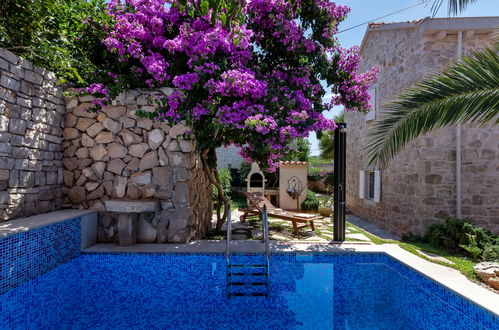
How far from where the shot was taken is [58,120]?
570 cm

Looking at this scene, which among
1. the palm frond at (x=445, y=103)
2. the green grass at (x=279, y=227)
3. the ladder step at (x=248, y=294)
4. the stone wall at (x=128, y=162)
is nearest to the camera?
the palm frond at (x=445, y=103)

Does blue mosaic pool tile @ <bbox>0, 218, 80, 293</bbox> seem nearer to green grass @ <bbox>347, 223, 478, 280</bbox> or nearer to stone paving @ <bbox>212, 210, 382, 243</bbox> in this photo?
stone paving @ <bbox>212, 210, 382, 243</bbox>

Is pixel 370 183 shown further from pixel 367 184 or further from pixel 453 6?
pixel 453 6

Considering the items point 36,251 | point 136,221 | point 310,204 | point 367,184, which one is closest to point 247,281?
point 136,221

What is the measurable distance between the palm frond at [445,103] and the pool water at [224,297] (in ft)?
6.42

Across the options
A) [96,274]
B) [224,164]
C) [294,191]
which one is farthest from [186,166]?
[224,164]

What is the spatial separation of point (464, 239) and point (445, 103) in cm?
348

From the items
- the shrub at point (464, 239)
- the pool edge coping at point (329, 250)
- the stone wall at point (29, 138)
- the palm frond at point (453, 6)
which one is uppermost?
the palm frond at point (453, 6)

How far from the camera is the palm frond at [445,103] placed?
130 inches

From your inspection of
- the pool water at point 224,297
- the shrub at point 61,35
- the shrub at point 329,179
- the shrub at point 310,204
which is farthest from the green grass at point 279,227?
the shrub at point 329,179

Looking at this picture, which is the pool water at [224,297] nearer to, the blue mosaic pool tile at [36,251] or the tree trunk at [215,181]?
the blue mosaic pool tile at [36,251]

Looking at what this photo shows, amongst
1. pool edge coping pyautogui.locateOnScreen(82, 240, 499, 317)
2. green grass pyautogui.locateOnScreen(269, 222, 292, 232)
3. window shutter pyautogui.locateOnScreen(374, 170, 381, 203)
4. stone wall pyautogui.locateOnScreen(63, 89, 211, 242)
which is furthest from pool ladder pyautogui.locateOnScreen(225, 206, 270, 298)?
window shutter pyautogui.locateOnScreen(374, 170, 381, 203)

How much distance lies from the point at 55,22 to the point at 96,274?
4.60m

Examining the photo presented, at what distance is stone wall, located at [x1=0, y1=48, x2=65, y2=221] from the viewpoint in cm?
439
